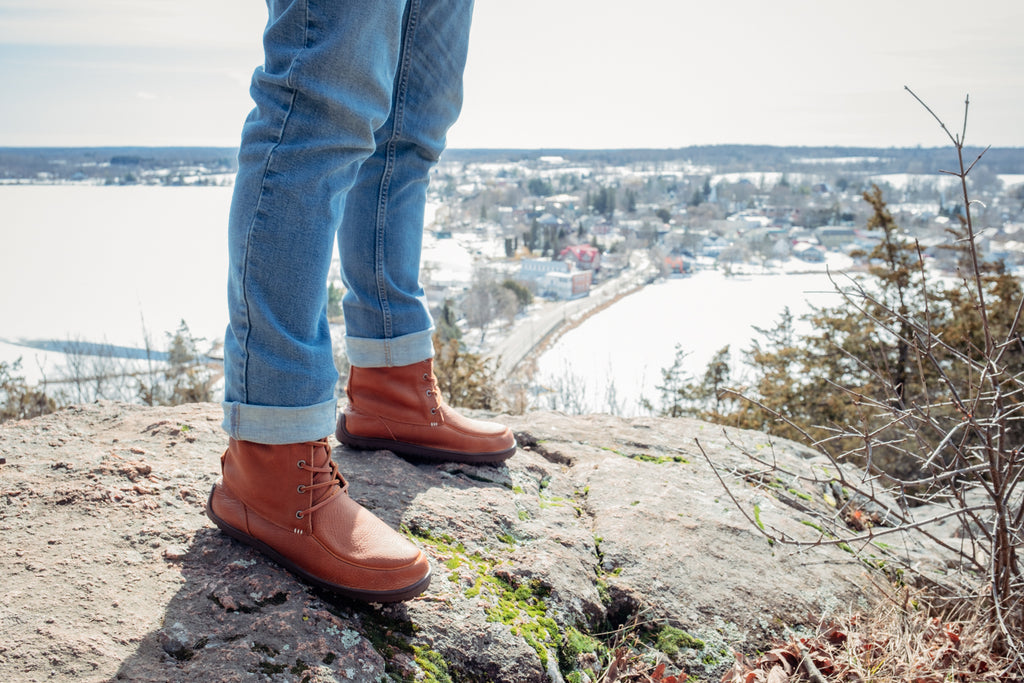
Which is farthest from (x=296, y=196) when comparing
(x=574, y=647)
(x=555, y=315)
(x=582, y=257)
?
(x=582, y=257)

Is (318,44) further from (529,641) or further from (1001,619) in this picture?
(1001,619)

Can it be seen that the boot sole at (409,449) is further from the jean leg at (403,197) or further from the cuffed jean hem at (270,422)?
the cuffed jean hem at (270,422)

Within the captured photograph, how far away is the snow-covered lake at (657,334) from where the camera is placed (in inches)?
333

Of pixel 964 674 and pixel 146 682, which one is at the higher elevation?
pixel 146 682

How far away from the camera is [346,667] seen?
95 centimetres


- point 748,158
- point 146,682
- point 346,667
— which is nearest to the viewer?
point 146,682

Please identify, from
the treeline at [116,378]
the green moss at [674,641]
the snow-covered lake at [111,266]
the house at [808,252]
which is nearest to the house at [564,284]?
the snow-covered lake at [111,266]

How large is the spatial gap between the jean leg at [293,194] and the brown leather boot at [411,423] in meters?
0.48

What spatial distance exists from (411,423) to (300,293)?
0.64 m

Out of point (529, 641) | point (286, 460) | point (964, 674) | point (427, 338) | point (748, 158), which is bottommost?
point (964, 674)

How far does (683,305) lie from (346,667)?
18.0 metres

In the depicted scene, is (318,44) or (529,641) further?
(529,641)

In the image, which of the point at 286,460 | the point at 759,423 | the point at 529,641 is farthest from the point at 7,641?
the point at 759,423

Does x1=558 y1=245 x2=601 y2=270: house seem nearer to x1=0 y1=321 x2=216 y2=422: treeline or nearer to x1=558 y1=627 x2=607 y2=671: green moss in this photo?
x1=0 y1=321 x2=216 y2=422: treeline
